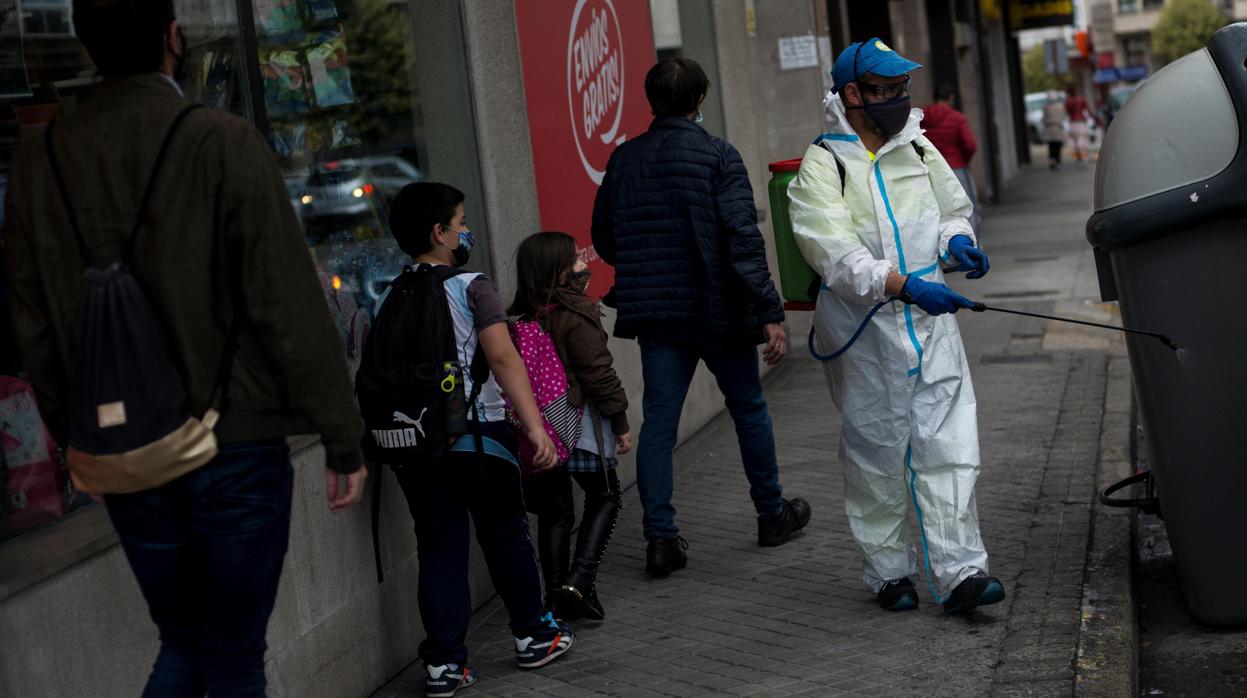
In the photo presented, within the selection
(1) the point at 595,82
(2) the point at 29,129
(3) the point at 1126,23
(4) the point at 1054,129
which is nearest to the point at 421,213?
(2) the point at 29,129

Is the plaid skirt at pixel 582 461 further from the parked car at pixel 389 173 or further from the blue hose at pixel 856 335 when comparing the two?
the parked car at pixel 389 173

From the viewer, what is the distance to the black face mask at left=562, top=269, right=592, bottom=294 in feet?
17.6

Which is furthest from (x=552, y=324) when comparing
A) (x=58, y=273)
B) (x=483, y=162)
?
(x=58, y=273)

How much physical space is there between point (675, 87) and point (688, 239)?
56cm

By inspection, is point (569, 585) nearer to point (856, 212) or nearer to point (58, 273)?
point (856, 212)

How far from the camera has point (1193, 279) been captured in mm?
4645

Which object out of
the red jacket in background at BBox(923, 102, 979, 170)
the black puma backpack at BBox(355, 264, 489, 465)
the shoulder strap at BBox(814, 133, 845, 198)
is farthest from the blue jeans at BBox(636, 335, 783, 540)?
the red jacket in background at BBox(923, 102, 979, 170)

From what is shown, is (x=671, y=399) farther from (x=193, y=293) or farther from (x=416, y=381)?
(x=193, y=293)

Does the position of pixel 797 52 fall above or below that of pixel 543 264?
above

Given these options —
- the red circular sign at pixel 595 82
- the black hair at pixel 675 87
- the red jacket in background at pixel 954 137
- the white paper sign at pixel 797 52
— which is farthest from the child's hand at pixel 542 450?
the red jacket in background at pixel 954 137

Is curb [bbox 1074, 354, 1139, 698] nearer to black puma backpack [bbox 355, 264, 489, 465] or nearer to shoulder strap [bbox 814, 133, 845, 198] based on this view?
shoulder strap [bbox 814, 133, 845, 198]

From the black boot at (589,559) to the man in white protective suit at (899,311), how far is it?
95 cm

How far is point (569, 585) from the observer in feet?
17.4

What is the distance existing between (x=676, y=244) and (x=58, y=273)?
3040 mm
